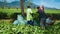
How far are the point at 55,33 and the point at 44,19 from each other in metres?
5.07

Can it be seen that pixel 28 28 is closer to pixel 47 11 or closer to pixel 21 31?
pixel 21 31

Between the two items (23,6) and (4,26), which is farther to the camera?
(23,6)

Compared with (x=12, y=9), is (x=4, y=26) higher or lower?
higher

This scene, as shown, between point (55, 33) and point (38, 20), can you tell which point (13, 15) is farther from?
point (55, 33)

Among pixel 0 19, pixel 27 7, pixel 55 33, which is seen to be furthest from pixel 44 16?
pixel 55 33

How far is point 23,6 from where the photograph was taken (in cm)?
1007

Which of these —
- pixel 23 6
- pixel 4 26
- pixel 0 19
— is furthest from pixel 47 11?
pixel 4 26

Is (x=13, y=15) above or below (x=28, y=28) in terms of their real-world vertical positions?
below

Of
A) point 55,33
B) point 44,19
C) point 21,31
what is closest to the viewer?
point 21,31

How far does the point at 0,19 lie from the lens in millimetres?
10359

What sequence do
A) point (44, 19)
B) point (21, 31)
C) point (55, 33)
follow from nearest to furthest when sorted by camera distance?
point (21, 31) → point (55, 33) → point (44, 19)

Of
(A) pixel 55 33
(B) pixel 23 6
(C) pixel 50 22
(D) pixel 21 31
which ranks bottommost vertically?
(C) pixel 50 22

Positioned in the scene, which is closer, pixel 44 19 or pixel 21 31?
pixel 21 31

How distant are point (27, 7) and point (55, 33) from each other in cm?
523
